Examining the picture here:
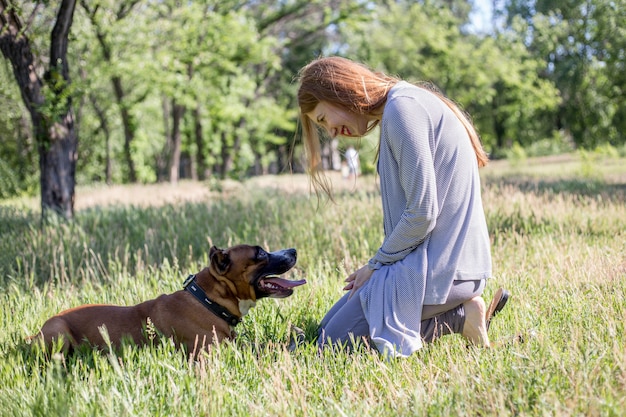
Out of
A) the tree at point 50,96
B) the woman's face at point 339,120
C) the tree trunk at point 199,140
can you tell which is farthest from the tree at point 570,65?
the woman's face at point 339,120

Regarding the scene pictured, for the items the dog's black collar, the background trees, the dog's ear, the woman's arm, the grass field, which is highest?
the background trees

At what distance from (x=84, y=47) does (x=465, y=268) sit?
63.5 feet

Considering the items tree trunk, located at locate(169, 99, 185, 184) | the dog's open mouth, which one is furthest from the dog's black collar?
tree trunk, located at locate(169, 99, 185, 184)

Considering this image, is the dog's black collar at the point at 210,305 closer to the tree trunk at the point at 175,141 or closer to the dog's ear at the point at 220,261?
the dog's ear at the point at 220,261

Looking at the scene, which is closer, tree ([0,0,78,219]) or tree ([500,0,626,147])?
tree ([0,0,78,219])

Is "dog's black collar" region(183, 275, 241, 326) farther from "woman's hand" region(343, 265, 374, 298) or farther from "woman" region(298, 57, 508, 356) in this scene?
"woman's hand" region(343, 265, 374, 298)

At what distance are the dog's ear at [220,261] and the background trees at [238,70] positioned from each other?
807 mm

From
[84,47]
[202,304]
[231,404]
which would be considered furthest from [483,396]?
[84,47]

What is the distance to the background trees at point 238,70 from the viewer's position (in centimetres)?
1519

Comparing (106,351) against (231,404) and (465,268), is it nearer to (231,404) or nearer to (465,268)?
(231,404)

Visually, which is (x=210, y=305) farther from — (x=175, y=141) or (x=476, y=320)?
(x=175, y=141)

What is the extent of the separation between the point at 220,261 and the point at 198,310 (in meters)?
0.38

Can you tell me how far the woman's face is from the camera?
13.8 feet

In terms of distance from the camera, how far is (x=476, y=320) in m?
4.04
